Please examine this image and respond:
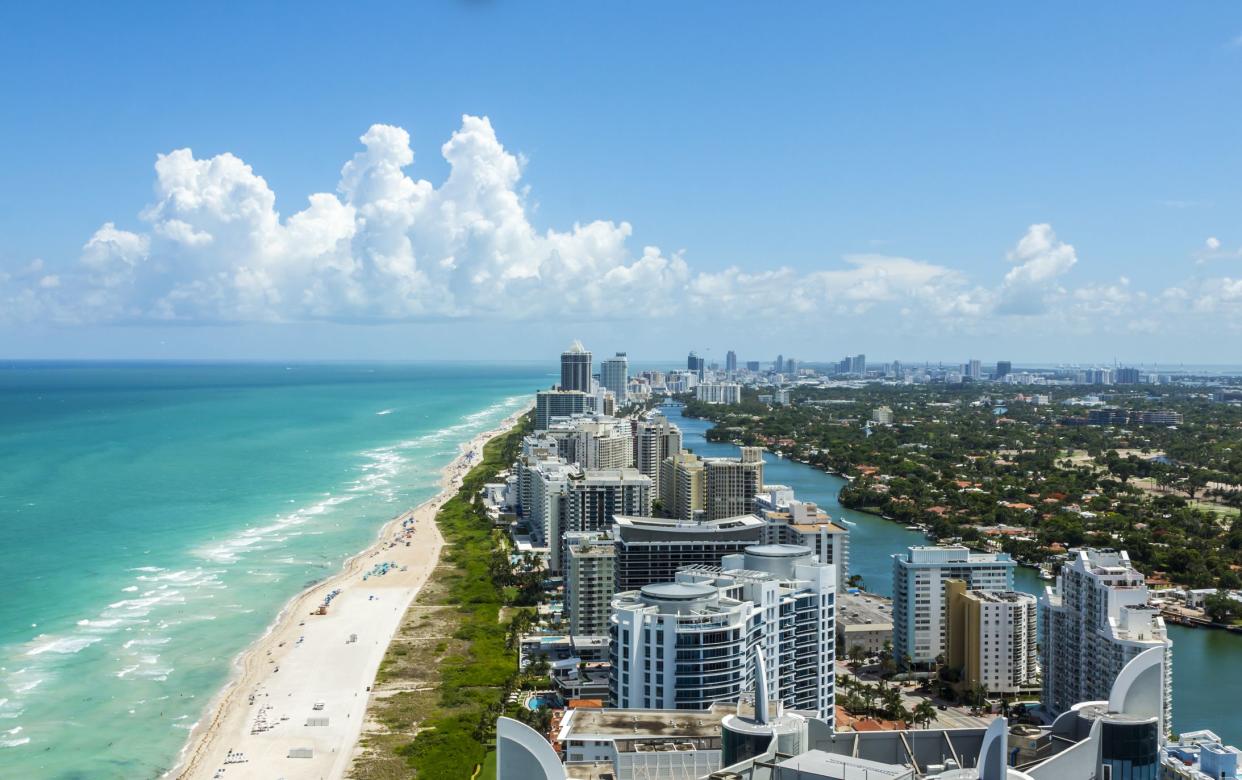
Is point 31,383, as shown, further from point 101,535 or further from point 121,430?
point 101,535

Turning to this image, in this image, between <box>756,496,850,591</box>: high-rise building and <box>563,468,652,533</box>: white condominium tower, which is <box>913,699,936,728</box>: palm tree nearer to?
<box>756,496,850,591</box>: high-rise building

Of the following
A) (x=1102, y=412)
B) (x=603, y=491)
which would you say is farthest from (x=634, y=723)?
(x=1102, y=412)

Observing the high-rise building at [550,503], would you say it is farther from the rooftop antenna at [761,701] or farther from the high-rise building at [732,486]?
the rooftop antenna at [761,701]

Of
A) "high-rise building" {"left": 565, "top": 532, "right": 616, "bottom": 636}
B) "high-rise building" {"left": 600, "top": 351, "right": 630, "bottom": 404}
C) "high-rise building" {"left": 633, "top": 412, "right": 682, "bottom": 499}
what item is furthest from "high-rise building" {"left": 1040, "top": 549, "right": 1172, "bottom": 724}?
"high-rise building" {"left": 600, "top": 351, "right": 630, "bottom": 404}

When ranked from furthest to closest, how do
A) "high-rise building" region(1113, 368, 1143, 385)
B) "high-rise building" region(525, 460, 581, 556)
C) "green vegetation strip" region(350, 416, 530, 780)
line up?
"high-rise building" region(1113, 368, 1143, 385) → "high-rise building" region(525, 460, 581, 556) → "green vegetation strip" region(350, 416, 530, 780)

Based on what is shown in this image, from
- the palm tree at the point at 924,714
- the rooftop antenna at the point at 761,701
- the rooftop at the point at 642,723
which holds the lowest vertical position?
the palm tree at the point at 924,714

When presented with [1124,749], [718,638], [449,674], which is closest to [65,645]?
[449,674]

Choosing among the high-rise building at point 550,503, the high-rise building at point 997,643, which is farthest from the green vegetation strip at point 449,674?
the high-rise building at point 997,643
